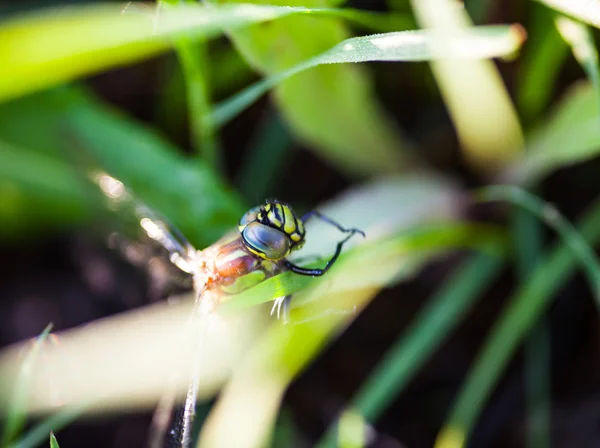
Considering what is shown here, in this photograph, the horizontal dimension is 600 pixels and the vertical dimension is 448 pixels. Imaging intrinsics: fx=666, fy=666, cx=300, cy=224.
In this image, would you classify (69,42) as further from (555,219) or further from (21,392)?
(555,219)

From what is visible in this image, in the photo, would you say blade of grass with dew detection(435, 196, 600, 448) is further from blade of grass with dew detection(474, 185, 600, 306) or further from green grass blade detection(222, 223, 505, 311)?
green grass blade detection(222, 223, 505, 311)

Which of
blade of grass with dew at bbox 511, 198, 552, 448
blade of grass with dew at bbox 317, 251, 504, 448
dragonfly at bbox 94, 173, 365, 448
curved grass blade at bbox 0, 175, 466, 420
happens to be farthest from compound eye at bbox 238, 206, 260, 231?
blade of grass with dew at bbox 511, 198, 552, 448

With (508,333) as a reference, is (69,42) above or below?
above

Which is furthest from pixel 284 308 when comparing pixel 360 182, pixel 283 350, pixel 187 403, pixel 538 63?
pixel 538 63

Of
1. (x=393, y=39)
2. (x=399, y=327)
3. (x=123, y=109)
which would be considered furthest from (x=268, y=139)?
(x=393, y=39)

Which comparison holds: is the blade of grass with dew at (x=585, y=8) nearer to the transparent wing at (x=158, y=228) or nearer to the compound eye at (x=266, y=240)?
the compound eye at (x=266, y=240)

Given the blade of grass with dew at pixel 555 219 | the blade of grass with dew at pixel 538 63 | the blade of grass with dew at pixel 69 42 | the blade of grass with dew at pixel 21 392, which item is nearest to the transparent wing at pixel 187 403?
the blade of grass with dew at pixel 21 392

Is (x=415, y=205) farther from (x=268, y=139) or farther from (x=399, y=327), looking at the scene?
(x=268, y=139)
